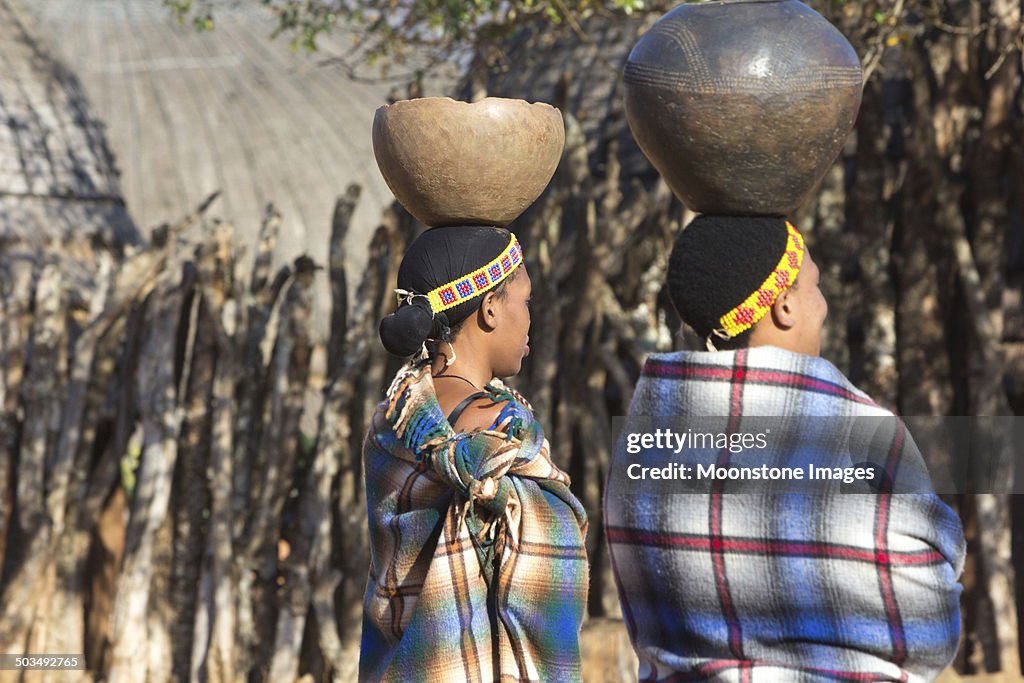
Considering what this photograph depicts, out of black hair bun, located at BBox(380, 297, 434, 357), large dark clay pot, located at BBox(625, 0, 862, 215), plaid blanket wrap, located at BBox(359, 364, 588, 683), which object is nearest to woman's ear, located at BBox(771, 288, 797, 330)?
large dark clay pot, located at BBox(625, 0, 862, 215)

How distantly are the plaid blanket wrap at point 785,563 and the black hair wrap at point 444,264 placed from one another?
553 millimetres

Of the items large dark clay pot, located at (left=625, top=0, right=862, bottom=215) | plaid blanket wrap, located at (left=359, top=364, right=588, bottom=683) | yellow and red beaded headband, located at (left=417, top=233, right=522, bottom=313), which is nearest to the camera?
large dark clay pot, located at (left=625, top=0, right=862, bottom=215)

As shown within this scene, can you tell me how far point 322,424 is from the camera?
5.14m

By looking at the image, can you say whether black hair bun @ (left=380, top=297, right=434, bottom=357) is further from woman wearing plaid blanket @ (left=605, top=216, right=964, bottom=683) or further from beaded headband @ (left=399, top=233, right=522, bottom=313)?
woman wearing plaid blanket @ (left=605, top=216, right=964, bottom=683)

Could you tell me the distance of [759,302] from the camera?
6.58 feet

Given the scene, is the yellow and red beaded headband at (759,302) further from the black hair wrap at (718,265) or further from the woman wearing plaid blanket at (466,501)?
the woman wearing plaid blanket at (466,501)

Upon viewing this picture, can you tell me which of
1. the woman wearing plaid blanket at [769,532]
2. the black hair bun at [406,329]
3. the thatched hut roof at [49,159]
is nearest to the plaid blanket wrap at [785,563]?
the woman wearing plaid blanket at [769,532]

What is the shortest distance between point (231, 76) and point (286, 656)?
29.6 ft

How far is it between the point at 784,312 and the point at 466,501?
689 millimetres

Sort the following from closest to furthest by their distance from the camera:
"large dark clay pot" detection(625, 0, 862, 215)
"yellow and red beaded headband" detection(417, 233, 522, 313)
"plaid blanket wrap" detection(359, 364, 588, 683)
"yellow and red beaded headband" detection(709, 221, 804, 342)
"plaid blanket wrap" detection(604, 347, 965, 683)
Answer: "plaid blanket wrap" detection(604, 347, 965, 683) < "yellow and red beaded headband" detection(709, 221, 804, 342) < "large dark clay pot" detection(625, 0, 862, 215) < "plaid blanket wrap" detection(359, 364, 588, 683) < "yellow and red beaded headband" detection(417, 233, 522, 313)

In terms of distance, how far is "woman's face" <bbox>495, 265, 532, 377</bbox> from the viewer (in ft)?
8.37

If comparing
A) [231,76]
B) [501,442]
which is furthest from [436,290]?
[231,76]

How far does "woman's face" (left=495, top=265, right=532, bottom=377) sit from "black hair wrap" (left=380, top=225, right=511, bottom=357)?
0.20ft

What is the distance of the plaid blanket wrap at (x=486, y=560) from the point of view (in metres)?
2.35
